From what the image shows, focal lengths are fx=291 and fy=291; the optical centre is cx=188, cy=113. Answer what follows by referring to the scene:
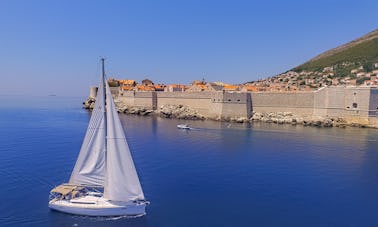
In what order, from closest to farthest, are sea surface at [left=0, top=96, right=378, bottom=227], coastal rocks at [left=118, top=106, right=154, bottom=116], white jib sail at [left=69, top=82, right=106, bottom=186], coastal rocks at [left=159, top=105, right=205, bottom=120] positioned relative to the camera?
white jib sail at [left=69, top=82, right=106, bottom=186] → sea surface at [left=0, top=96, right=378, bottom=227] → coastal rocks at [left=159, top=105, right=205, bottom=120] → coastal rocks at [left=118, top=106, right=154, bottom=116]

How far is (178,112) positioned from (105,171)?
40.5 meters

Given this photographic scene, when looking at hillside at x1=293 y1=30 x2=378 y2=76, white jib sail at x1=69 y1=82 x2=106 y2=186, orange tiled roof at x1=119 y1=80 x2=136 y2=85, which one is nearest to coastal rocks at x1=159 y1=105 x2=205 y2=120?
orange tiled roof at x1=119 y1=80 x2=136 y2=85

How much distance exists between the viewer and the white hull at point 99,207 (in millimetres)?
11430

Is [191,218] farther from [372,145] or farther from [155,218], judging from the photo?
[372,145]

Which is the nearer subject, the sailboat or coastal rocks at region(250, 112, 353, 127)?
the sailboat

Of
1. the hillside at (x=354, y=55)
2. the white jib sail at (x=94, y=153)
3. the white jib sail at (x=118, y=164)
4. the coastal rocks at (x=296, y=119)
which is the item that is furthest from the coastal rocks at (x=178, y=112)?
the hillside at (x=354, y=55)

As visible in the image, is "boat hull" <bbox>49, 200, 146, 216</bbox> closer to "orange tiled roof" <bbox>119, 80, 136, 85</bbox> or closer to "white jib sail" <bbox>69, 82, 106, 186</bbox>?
"white jib sail" <bbox>69, 82, 106, 186</bbox>

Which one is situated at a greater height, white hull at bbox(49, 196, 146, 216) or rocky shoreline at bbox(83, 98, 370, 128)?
rocky shoreline at bbox(83, 98, 370, 128)

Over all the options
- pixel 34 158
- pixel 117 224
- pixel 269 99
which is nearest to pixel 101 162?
pixel 117 224

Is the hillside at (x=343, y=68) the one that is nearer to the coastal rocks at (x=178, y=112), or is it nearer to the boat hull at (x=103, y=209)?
the coastal rocks at (x=178, y=112)

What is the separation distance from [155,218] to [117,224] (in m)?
1.47

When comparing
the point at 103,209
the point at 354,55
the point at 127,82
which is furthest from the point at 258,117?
the point at 354,55

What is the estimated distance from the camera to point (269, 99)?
4531 cm

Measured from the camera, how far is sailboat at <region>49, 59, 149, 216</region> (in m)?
11.3
